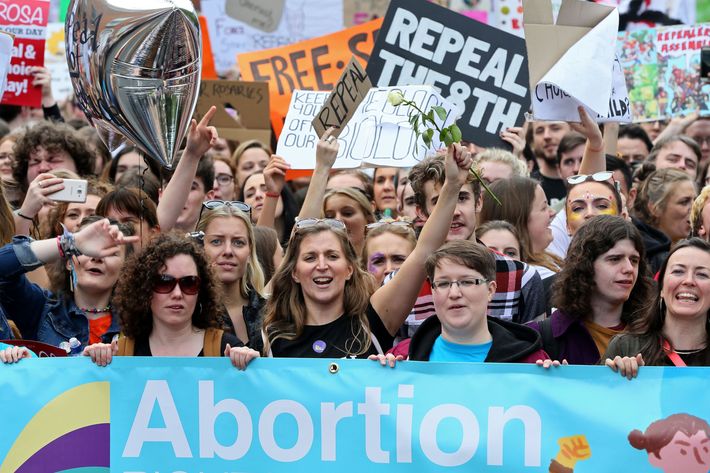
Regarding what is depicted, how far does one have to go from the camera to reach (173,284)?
523 centimetres

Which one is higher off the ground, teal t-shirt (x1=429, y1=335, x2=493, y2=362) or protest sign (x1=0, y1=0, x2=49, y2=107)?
protest sign (x1=0, y1=0, x2=49, y2=107)

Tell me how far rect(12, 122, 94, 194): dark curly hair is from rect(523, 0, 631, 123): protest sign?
2.69m

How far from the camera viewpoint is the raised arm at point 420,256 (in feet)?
17.6

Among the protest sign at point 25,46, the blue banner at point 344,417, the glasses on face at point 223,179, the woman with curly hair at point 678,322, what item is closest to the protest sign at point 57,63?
the protest sign at point 25,46

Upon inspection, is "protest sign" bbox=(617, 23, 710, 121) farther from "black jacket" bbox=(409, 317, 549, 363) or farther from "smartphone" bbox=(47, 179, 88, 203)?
"smartphone" bbox=(47, 179, 88, 203)

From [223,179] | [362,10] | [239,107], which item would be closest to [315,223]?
[223,179]

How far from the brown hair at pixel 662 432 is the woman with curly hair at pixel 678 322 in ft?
0.75

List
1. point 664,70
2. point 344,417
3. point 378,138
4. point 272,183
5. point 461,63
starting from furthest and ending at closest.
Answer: point 664,70 → point 461,63 → point 378,138 → point 272,183 → point 344,417

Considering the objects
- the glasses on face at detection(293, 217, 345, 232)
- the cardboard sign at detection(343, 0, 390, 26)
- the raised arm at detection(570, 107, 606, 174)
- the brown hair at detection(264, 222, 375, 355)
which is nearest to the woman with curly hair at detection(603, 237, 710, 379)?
the brown hair at detection(264, 222, 375, 355)

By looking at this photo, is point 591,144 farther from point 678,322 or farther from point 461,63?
point 678,322

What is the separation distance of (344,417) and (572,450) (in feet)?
2.75

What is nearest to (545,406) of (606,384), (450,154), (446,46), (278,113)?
(606,384)

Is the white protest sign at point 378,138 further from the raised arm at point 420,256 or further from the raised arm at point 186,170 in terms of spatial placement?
the raised arm at point 420,256

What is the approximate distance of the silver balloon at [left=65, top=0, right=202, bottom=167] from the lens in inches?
198
